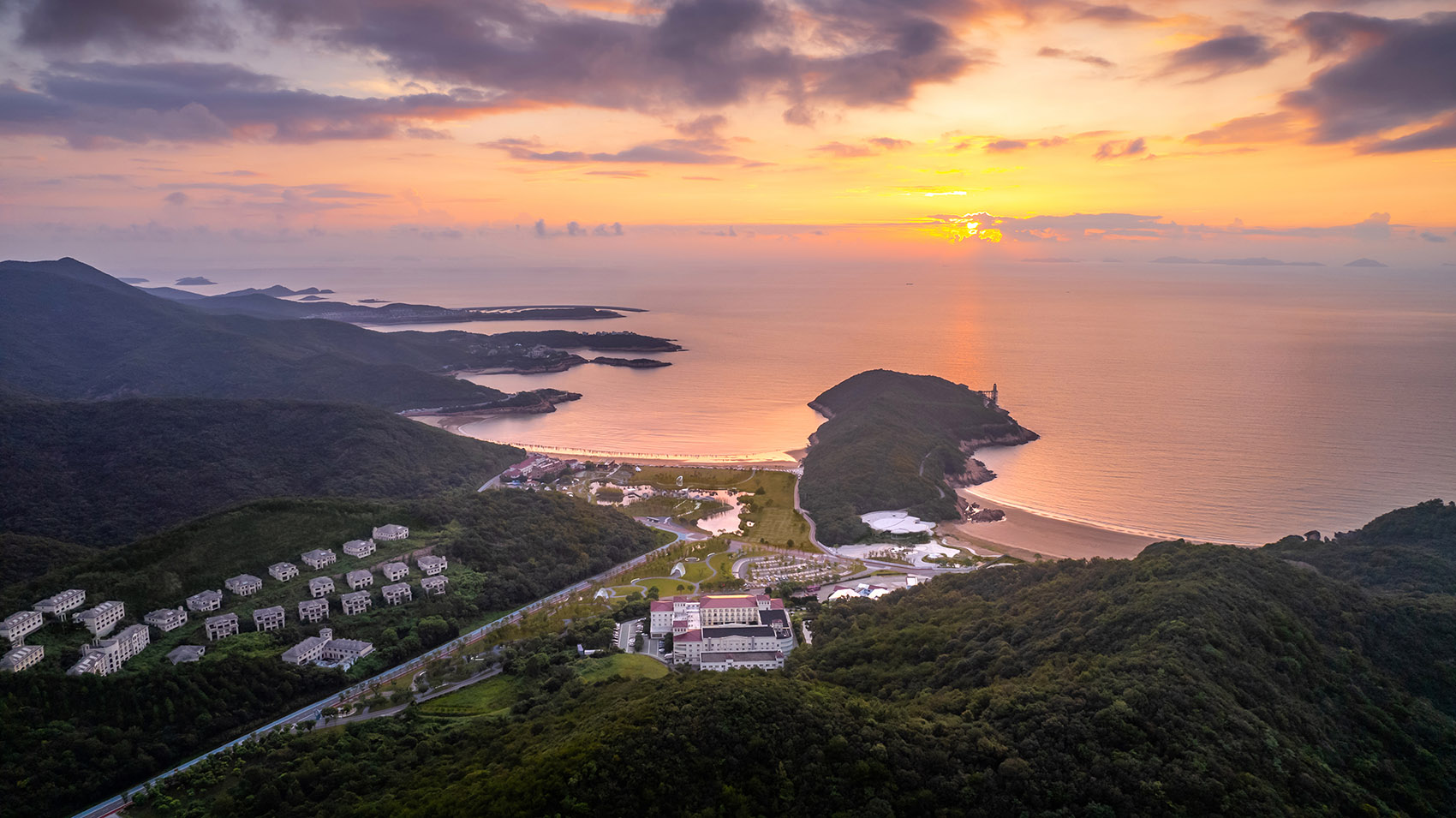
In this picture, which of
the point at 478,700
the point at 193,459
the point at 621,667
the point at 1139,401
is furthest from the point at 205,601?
the point at 1139,401

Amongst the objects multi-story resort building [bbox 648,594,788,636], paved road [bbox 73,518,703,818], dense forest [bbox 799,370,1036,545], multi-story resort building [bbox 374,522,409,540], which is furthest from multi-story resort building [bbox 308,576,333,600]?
dense forest [bbox 799,370,1036,545]

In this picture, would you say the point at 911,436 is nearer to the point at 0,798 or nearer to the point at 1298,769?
the point at 1298,769

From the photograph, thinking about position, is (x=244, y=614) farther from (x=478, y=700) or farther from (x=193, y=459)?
(x=193, y=459)

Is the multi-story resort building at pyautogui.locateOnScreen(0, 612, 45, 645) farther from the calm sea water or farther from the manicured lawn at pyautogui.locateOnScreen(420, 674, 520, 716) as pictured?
the calm sea water

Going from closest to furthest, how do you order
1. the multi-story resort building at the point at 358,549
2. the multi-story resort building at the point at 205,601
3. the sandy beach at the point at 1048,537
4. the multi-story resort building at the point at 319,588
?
the multi-story resort building at the point at 205,601, the multi-story resort building at the point at 319,588, the multi-story resort building at the point at 358,549, the sandy beach at the point at 1048,537

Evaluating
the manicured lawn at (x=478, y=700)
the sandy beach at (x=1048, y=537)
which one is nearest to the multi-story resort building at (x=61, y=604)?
the manicured lawn at (x=478, y=700)

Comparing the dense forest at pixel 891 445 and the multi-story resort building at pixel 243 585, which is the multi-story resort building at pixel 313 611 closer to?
the multi-story resort building at pixel 243 585

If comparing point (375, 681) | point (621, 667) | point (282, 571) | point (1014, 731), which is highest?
point (1014, 731)
